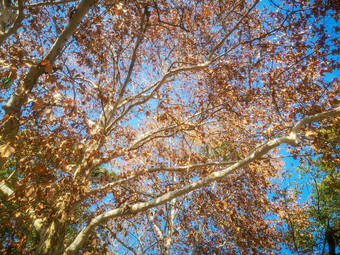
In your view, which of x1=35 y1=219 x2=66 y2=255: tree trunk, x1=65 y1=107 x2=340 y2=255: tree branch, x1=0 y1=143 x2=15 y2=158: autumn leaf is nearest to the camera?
x1=0 y1=143 x2=15 y2=158: autumn leaf

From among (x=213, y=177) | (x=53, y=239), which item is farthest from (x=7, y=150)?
(x=213, y=177)

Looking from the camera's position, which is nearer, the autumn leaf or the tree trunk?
the autumn leaf

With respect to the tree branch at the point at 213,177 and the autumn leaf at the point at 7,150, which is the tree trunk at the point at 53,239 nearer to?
the tree branch at the point at 213,177

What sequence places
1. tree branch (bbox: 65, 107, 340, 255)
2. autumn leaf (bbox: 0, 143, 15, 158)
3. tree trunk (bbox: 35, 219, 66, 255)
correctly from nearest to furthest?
autumn leaf (bbox: 0, 143, 15, 158) < tree branch (bbox: 65, 107, 340, 255) < tree trunk (bbox: 35, 219, 66, 255)

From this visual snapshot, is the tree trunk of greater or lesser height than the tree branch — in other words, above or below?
below

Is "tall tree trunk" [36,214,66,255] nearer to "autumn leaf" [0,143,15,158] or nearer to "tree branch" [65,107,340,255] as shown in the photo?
"tree branch" [65,107,340,255]

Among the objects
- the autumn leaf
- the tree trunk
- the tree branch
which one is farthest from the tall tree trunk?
the autumn leaf

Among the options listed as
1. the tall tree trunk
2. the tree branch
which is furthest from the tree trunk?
the tree branch

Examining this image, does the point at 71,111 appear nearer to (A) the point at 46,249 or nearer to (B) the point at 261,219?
(A) the point at 46,249

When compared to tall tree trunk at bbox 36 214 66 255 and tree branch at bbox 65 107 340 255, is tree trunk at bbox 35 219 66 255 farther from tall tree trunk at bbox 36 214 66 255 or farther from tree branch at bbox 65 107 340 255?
tree branch at bbox 65 107 340 255

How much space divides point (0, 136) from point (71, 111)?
103 cm

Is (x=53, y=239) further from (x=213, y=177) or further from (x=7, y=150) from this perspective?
(x=213, y=177)

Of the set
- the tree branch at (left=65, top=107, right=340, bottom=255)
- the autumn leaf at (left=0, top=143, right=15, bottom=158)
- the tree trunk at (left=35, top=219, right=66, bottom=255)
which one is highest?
the tree branch at (left=65, top=107, right=340, bottom=255)

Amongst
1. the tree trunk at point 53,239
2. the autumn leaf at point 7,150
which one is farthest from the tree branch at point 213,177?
the autumn leaf at point 7,150
